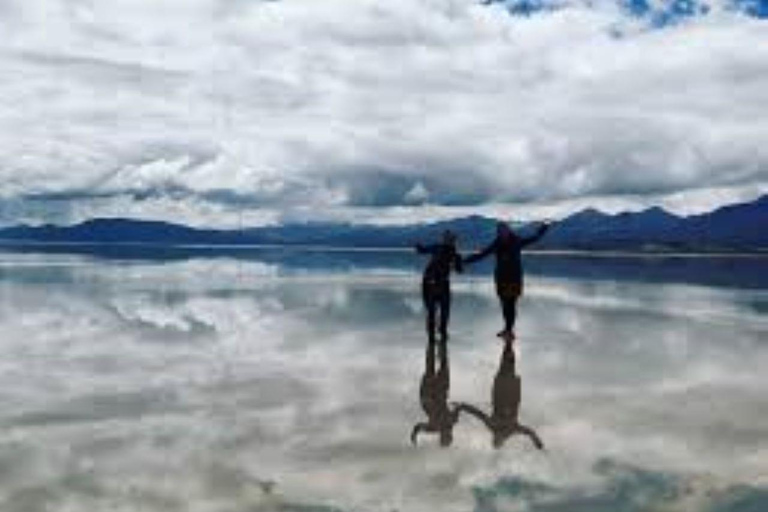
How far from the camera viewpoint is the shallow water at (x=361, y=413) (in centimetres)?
1070

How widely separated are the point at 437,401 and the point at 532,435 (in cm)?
315

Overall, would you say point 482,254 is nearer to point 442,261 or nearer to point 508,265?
point 508,265

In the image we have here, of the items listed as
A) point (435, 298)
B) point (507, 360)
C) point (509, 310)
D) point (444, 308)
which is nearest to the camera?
point (507, 360)

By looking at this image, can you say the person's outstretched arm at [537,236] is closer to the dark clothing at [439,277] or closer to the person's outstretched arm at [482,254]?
the person's outstretched arm at [482,254]

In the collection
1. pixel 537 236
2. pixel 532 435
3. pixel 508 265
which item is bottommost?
pixel 532 435

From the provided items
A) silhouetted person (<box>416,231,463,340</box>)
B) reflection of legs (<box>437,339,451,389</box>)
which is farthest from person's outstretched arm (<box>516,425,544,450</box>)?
silhouetted person (<box>416,231,463,340</box>)

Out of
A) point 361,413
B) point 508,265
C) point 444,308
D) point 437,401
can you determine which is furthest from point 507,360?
point 361,413

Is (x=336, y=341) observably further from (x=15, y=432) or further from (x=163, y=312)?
(x=15, y=432)

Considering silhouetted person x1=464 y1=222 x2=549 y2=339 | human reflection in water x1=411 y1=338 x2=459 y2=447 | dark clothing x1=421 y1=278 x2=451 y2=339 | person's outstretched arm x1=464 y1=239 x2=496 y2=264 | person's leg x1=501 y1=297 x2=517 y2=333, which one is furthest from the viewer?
person's leg x1=501 y1=297 x2=517 y2=333

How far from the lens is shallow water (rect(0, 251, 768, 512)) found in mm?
10703

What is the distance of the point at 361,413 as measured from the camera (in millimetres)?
15625

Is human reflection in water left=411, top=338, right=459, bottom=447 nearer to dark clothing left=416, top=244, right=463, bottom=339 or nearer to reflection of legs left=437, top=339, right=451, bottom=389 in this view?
reflection of legs left=437, top=339, right=451, bottom=389

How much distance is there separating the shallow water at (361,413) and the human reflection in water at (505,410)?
0.55 feet

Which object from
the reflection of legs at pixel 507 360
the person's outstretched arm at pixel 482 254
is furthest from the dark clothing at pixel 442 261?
the reflection of legs at pixel 507 360
